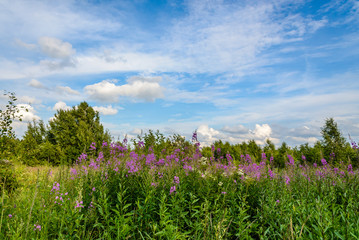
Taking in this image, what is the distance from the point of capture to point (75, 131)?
19656mm

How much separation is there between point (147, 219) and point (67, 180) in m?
2.53

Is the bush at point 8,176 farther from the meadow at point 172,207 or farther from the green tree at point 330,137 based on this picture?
the green tree at point 330,137

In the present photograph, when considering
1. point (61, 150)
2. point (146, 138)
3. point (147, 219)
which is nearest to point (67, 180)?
point (147, 219)

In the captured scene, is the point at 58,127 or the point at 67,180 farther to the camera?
the point at 58,127

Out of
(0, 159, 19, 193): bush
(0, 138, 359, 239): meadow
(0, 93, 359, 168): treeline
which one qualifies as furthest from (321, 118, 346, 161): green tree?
(0, 159, 19, 193): bush

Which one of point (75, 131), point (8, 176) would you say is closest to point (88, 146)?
point (75, 131)

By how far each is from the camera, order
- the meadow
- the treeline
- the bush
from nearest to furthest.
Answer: the meadow
the bush
the treeline

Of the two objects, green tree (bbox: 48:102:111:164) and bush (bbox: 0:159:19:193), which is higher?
green tree (bbox: 48:102:111:164)

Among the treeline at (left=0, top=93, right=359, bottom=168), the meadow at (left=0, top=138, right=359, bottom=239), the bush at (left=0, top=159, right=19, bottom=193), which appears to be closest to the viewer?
the meadow at (left=0, top=138, right=359, bottom=239)

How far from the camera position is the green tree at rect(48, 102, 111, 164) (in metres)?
18.7

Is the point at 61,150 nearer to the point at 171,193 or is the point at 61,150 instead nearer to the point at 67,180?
the point at 67,180

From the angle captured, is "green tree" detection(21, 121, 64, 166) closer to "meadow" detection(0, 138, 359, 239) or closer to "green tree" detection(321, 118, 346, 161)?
"meadow" detection(0, 138, 359, 239)

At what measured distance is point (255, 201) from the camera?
5.07 meters

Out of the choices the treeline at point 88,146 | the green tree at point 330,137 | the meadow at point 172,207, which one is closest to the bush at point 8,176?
the meadow at point 172,207
